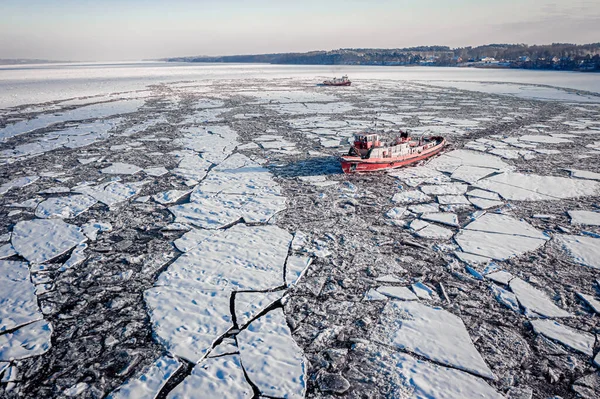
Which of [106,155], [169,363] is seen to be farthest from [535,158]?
[106,155]

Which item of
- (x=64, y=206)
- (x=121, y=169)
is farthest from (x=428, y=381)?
(x=121, y=169)

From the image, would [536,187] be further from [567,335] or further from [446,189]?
[567,335]

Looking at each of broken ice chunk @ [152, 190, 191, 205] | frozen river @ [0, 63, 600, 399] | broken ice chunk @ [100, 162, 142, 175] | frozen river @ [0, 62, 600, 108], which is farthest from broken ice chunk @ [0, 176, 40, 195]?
frozen river @ [0, 62, 600, 108]

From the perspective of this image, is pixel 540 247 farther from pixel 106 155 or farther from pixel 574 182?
pixel 106 155

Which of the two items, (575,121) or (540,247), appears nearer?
(540,247)

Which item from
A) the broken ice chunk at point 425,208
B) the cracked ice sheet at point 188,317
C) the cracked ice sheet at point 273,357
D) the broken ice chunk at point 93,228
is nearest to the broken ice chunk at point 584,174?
the broken ice chunk at point 425,208

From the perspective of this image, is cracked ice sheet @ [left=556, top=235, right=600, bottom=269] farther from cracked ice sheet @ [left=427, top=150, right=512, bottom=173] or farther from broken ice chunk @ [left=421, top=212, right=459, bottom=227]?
cracked ice sheet @ [left=427, top=150, right=512, bottom=173]
